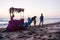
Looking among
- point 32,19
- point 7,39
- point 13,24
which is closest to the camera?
point 7,39

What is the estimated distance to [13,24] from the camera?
16.3 meters

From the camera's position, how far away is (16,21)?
16.5 meters

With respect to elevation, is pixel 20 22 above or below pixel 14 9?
below

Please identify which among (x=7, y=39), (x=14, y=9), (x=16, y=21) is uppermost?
(x=14, y=9)

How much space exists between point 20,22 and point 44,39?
5.76 metres

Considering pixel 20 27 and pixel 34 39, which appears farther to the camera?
pixel 20 27

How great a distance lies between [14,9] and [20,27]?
194cm

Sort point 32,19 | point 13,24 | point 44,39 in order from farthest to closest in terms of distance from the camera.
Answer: point 32,19 → point 13,24 → point 44,39

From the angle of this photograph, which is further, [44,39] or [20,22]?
[20,22]

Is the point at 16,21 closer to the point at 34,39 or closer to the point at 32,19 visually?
the point at 32,19

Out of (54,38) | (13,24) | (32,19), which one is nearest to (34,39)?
(54,38)

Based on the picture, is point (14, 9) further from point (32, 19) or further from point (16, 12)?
point (32, 19)

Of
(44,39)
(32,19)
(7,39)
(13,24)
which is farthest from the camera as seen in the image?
(32,19)

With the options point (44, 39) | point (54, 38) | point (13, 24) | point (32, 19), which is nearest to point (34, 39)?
point (44, 39)
